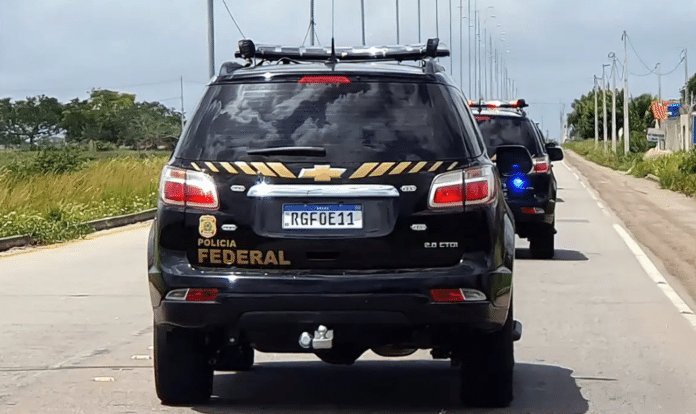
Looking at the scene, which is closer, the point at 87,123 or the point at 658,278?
the point at 658,278

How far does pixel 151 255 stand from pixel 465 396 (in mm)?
1807

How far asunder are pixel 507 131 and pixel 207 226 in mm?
11843

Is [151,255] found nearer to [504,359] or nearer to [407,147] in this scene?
[407,147]

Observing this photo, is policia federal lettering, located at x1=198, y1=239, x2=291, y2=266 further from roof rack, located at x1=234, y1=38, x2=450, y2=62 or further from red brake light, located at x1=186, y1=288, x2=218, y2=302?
roof rack, located at x1=234, y1=38, x2=450, y2=62

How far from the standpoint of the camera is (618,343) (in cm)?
1031

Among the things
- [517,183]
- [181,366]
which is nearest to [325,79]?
[181,366]

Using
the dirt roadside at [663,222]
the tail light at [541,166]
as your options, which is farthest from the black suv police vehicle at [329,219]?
the tail light at [541,166]

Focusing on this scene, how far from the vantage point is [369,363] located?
9.48m

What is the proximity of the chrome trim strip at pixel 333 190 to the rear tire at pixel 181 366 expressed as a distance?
99cm

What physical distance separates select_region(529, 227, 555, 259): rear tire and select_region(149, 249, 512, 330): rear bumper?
431 inches

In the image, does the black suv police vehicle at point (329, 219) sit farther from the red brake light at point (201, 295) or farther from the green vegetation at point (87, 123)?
the green vegetation at point (87, 123)

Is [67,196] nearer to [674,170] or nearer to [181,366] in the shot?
[181,366]

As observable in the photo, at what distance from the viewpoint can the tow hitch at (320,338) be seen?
22.8 ft

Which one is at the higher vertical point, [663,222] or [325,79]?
[325,79]
